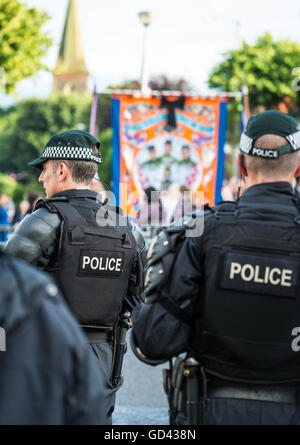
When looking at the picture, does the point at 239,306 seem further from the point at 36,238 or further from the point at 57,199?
the point at 57,199

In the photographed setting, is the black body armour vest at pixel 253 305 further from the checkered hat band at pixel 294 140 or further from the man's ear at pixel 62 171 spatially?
the man's ear at pixel 62 171

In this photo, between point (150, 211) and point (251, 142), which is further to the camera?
point (150, 211)

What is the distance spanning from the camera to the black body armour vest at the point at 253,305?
8.16 ft

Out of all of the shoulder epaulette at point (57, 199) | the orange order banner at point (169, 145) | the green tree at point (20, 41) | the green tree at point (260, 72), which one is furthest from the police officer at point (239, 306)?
the green tree at point (260, 72)

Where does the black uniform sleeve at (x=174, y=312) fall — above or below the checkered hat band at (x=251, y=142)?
below

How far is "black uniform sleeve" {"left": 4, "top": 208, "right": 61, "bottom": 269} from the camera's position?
321 cm

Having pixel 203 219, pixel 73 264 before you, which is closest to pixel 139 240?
pixel 73 264

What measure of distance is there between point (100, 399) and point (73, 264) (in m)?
1.89

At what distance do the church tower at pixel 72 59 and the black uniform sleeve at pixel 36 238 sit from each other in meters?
111

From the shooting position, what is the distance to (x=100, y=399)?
1.47 meters

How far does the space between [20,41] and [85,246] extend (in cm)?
1741

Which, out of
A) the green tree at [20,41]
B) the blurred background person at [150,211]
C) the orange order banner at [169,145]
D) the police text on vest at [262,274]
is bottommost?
the police text on vest at [262,274]

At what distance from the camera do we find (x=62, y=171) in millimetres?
3584

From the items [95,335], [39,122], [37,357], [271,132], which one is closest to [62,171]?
[95,335]
